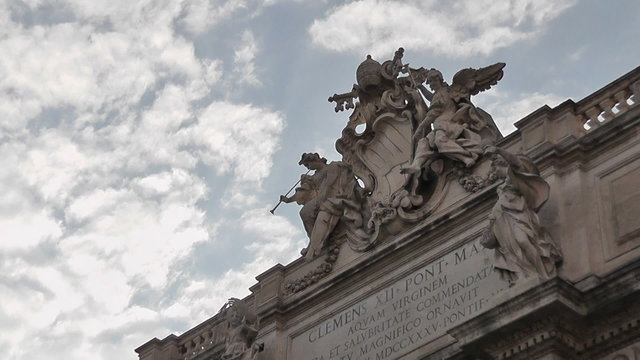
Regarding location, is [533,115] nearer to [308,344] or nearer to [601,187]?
[601,187]

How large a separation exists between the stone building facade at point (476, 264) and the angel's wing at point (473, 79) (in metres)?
0.06

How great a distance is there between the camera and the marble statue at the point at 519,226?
16.6 meters

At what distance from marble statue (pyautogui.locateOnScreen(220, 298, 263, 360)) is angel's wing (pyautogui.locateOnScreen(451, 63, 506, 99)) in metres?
4.51

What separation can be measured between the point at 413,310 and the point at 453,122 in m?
2.87

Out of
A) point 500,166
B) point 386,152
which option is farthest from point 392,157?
point 500,166

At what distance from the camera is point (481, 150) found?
18891 mm

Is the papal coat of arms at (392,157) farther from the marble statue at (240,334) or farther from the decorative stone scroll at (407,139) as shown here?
the marble statue at (240,334)

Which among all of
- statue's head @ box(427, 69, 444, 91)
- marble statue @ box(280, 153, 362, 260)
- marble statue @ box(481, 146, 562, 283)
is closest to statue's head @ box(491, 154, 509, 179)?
marble statue @ box(481, 146, 562, 283)

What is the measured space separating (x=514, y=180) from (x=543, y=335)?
7.03 ft

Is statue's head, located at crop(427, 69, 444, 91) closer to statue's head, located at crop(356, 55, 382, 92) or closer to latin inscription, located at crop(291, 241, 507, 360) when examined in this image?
statue's head, located at crop(356, 55, 382, 92)

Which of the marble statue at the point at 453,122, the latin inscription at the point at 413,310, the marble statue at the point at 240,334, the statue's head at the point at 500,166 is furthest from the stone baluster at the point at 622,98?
the marble statue at the point at 240,334

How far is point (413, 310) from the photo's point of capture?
18500 mm

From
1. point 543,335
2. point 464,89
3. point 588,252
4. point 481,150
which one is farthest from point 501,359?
point 464,89

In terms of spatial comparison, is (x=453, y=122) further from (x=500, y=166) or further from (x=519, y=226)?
(x=519, y=226)
